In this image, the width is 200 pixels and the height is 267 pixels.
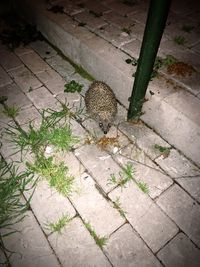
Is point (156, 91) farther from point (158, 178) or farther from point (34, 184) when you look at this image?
point (34, 184)

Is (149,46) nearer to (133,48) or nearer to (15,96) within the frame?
(133,48)

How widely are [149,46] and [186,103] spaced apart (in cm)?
108

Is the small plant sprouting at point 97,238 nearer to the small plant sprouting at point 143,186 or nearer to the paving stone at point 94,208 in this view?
the paving stone at point 94,208

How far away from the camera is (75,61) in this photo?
213 inches

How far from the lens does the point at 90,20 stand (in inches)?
211

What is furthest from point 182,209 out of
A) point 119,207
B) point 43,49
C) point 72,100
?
point 43,49

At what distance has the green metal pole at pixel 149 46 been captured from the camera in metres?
2.87

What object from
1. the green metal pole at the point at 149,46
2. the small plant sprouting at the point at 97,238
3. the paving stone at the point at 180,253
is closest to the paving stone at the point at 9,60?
the green metal pole at the point at 149,46

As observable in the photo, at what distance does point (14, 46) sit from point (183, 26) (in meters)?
3.65

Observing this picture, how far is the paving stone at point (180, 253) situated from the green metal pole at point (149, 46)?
78.5 inches

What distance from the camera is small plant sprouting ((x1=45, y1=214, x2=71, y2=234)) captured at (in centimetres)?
316

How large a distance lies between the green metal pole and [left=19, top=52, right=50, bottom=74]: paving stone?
2.30m

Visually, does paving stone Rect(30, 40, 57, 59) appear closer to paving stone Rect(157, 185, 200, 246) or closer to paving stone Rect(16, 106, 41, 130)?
paving stone Rect(16, 106, 41, 130)

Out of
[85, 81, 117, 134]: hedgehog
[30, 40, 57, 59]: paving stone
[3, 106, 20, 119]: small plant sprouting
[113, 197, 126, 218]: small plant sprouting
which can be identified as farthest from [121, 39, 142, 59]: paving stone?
[113, 197, 126, 218]: small plant sprouting
